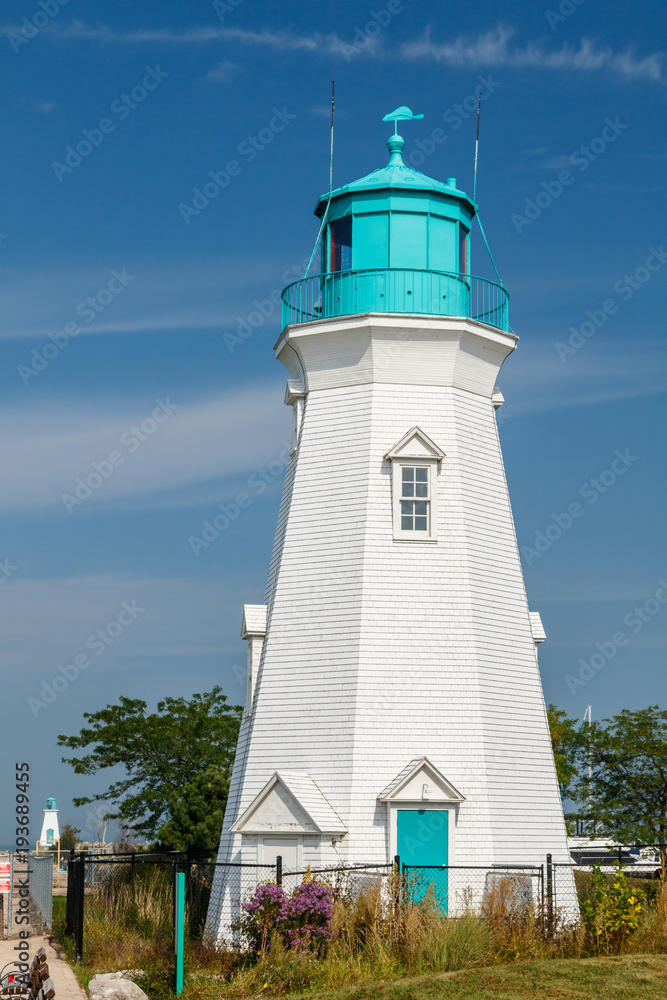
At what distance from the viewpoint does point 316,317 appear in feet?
67.8

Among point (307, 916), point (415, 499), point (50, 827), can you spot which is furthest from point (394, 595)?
point (50, 827)

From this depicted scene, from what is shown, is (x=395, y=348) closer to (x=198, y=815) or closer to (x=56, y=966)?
(x=56, y=966)

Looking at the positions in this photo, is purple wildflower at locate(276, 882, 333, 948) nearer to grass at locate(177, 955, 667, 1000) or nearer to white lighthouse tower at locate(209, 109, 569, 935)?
grass at locate(177, 955, 667, 1000)

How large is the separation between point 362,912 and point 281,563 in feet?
21.0

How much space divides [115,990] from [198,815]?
13738 mm

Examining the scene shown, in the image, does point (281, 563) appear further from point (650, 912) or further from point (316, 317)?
point (650, 912)

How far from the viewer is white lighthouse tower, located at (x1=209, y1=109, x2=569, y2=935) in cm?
1769

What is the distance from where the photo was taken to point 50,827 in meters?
46.9

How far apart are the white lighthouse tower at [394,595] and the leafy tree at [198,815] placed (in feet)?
26.5

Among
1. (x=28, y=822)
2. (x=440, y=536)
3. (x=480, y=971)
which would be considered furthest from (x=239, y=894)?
(x=440, y=536)

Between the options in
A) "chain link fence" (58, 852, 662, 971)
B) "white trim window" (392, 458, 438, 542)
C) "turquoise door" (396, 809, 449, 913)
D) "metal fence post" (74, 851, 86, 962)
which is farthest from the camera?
"white trim window" (392, 458, 438, 542)

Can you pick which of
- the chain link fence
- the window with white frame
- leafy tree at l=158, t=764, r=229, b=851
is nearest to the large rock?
the chain link fence

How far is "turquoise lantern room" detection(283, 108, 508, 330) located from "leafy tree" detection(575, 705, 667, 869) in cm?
1294

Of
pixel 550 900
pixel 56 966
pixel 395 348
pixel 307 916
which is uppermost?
pixel 395 348
